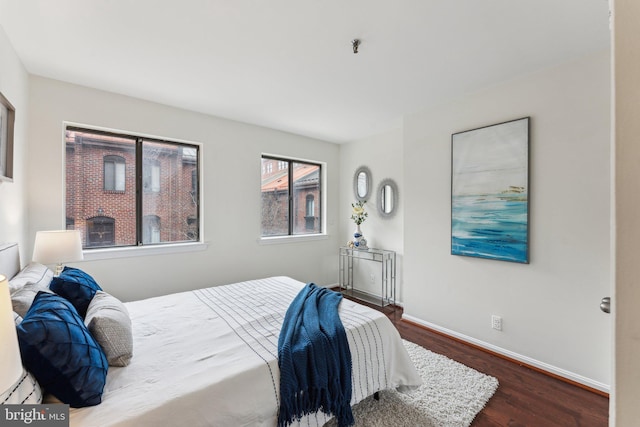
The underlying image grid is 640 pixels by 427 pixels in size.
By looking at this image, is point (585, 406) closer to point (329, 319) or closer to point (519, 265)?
point (519, 265)

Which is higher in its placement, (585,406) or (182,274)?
(182,274)

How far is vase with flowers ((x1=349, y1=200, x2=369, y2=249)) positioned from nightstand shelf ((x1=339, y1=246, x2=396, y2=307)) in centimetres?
9

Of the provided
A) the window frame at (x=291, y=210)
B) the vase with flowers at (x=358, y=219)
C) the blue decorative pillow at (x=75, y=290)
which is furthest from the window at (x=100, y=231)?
the vase with flowers at (x=358, y=219)

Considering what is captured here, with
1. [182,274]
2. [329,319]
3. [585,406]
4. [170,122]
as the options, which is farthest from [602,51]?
[182,274]

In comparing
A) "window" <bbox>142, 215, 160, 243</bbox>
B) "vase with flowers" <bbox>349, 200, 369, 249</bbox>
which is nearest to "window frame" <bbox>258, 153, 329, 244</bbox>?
"vase with flowers" <bbox>349, 200, 369, 249</bbox>

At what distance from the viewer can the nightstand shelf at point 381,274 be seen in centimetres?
388

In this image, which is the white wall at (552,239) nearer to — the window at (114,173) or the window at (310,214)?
the window at (310,214)

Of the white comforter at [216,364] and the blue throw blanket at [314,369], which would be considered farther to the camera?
the blue throw blanket at [314,369]

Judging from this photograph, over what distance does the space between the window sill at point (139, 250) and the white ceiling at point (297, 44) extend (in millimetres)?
1561

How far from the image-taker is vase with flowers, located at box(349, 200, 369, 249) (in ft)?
13.6

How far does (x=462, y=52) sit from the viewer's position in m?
2.05

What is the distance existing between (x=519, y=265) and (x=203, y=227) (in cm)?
329

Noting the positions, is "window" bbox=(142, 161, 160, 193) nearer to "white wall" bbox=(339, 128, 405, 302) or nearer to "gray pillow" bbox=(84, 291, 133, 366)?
"gray pillow" bbox=(84, 291, 133, 366)
